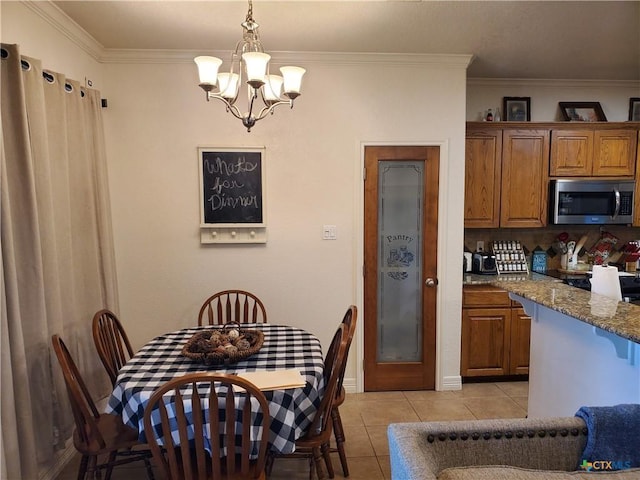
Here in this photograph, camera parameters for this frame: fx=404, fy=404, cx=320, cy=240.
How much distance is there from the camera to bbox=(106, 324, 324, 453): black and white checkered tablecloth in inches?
68.8

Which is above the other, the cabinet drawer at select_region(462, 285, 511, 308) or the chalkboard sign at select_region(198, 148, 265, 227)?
the chalkboard sign at select_region(198, 148, 265, 227)

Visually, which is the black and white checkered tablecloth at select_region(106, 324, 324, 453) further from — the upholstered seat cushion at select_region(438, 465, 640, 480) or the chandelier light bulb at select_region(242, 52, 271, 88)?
the chandelier light bulb at select_region(242, 52, 271, 88)

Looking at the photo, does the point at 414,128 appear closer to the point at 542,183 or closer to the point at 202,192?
the point at 542,183

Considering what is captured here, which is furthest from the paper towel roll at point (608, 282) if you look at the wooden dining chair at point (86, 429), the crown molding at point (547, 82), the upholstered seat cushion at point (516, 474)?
the crown molding at point (547, 82)

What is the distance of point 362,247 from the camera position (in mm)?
3250

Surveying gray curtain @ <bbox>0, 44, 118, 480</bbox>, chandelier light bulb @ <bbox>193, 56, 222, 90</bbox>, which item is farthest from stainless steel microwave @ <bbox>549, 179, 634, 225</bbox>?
gray curtain @ <bbox>0, 44, 118, 480</bbox>

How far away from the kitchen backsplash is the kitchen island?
1789 millimetres

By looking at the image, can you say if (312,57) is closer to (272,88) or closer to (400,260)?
(272,88)

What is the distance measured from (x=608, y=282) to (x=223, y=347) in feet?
6.17

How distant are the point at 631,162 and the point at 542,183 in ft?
2.76

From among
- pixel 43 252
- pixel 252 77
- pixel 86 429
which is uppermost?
pixel 252 77

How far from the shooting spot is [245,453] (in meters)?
1.61

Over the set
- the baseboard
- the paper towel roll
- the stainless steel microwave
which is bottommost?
the baseboard

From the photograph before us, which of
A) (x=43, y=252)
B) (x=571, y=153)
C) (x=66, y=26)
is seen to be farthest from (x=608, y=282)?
(x=66, y=26)
